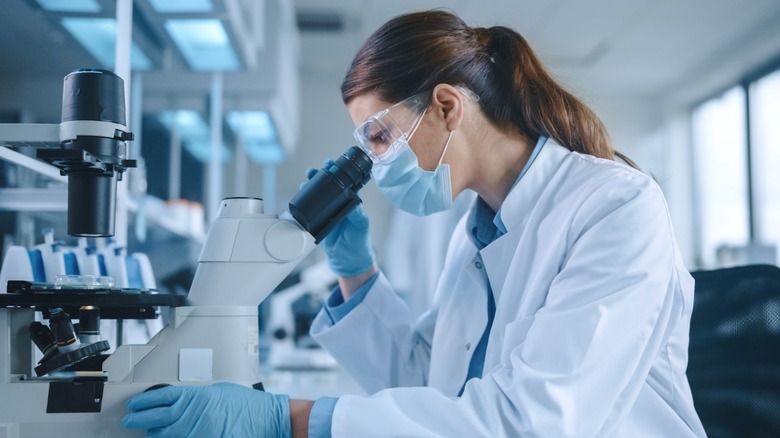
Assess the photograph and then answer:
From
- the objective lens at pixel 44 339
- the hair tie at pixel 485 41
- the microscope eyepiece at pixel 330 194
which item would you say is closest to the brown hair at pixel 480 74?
the hair tie at pixel 485 41

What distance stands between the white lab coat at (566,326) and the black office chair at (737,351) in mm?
246

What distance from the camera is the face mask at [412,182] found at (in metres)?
1.23

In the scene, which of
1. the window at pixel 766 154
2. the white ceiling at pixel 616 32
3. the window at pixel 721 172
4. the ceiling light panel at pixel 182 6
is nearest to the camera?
the ceiling light panel at pixel 182 6

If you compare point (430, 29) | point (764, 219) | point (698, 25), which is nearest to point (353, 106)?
point (430, 29)

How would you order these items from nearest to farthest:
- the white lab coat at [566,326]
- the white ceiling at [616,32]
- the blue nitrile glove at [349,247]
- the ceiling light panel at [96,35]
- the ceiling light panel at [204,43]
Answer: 1. the white lab coat at [566,326]
2. the blue nitrile glove at [349,247]
3. the ceiling light panel at [96,35]
4. the ceiling light panel at [204,43]
5. the white ceiling at [616,32]

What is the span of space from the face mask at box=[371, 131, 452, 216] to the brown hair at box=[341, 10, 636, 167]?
0.11 m

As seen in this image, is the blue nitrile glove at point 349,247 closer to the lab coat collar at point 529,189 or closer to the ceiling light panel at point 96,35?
the lab coat collar at point 529,189

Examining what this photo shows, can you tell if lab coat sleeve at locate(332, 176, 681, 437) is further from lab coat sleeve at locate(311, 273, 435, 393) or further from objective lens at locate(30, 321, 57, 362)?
lab coat sleeve at locate(311, 273, 435, 393)

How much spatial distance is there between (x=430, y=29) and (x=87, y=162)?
636mm

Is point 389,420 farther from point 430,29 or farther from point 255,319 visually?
point 430,29

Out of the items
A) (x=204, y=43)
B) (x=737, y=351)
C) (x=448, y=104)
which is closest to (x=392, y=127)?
(x=448, y=104)

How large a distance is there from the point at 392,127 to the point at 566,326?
19.0 inches

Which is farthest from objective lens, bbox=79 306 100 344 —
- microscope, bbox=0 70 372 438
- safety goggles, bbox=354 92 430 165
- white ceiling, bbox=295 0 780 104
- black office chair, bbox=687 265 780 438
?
white ceiling, bbox=295 0 780 104

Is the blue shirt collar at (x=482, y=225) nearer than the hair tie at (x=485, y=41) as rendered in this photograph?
No
